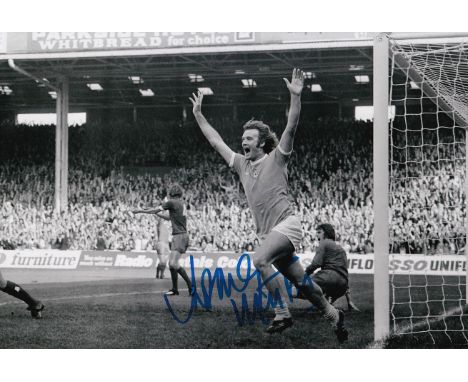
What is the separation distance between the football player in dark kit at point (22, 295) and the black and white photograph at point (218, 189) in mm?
14

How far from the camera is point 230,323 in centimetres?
558

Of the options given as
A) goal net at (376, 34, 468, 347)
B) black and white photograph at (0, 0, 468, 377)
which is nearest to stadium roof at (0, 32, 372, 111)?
black and white photograph at (0, 0, 468, 377)

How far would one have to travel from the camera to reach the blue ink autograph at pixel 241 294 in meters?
5.16

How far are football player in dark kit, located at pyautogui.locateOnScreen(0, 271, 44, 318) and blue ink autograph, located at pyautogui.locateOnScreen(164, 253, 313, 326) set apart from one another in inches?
46.7

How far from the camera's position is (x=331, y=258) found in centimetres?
598

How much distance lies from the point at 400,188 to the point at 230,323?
7.55 feet

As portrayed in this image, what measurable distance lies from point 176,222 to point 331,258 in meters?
1.93

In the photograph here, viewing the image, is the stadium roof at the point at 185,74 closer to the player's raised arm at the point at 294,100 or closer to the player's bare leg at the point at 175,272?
the player's bare leg at the point at 175,272

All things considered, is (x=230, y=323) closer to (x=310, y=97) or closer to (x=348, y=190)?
(x=348, y=190)

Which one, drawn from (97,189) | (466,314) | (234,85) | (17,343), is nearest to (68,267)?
(97,189)

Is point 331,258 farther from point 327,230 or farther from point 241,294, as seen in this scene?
Result: point 241,294

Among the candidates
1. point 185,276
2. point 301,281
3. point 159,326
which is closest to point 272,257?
point 301,281

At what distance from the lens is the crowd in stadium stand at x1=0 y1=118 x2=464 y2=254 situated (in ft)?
21.8

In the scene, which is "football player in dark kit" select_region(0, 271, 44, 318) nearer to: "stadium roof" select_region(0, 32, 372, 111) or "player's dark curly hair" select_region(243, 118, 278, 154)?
"stadium roof" select_region(0, 32, 372, 111)
